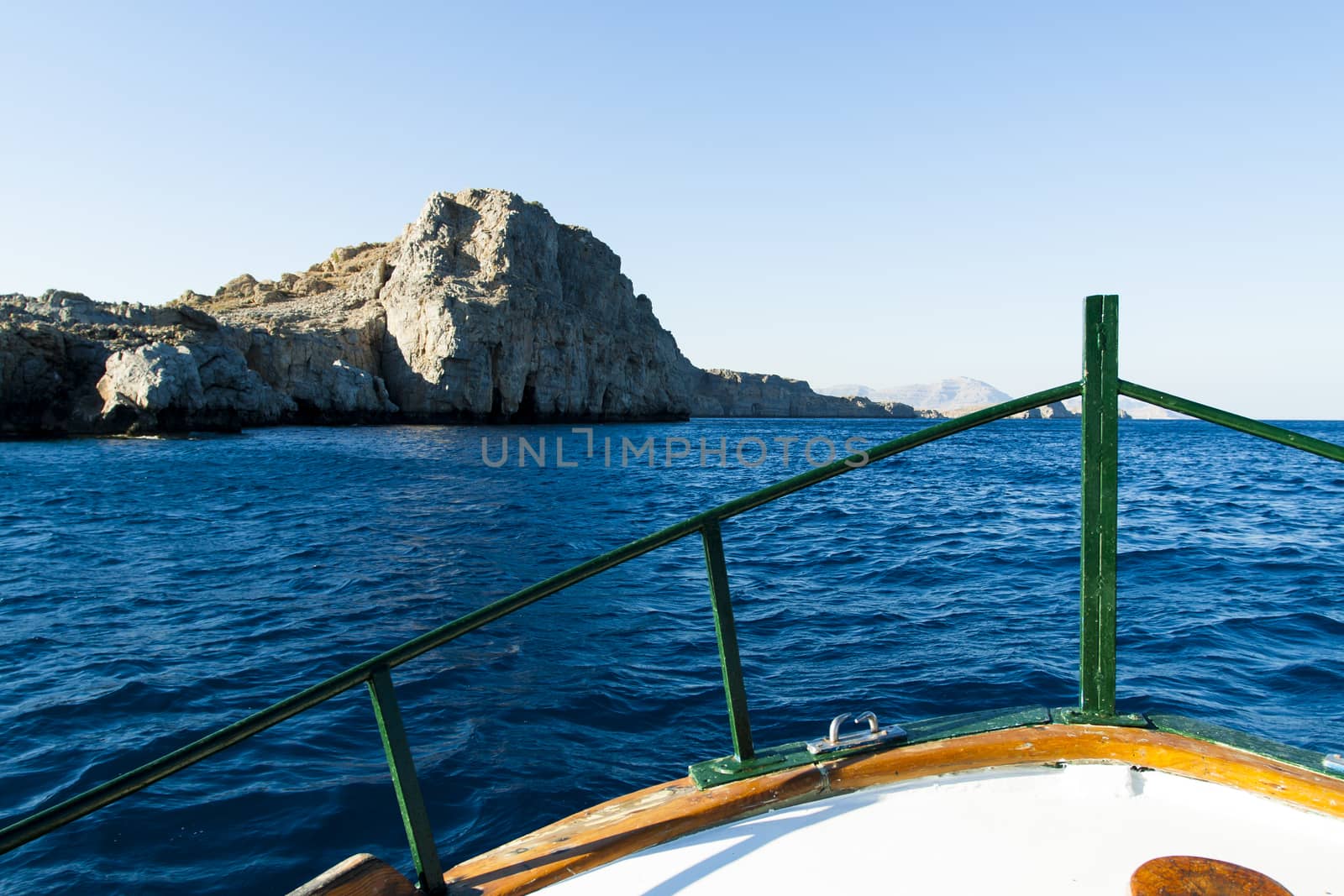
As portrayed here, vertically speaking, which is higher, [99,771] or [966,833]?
[966,833]

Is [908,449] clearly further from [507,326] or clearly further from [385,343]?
[385,343]

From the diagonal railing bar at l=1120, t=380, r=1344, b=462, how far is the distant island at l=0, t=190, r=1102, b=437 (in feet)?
163

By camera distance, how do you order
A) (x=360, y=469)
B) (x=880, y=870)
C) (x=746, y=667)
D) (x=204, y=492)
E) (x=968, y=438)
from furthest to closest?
(x=968, y=438) < (x=360, y=469) < (x=204, y=492) < (x=746, y=667) < (x=880, y=870)

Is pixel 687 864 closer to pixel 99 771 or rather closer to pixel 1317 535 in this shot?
pixel 99 771

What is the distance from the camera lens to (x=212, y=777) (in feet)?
18.2

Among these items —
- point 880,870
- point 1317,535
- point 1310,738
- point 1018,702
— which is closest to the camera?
point 880,870

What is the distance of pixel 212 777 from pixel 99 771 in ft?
3.22

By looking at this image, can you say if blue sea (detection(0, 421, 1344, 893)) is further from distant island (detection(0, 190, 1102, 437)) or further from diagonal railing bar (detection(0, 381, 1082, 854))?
distant island (detection(0, 190, 1102, 437))

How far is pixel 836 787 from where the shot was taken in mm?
2193

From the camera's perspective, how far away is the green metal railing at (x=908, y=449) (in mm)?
1900

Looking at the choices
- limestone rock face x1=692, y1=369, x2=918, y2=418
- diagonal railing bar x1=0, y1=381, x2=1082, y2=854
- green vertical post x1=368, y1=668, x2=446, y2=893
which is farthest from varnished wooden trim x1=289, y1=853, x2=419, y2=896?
limestone rock face x1=692, y1=369, x2=918, y2=418

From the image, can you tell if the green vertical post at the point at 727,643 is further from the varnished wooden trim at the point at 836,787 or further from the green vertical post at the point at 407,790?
the green vertical post at the point at 407,790

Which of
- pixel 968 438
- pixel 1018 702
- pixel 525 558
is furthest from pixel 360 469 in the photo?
pixel 968 438

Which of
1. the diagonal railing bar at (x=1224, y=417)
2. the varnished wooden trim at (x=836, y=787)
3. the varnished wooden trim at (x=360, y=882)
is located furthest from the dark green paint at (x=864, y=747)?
the diagonal railing bar at (x=1224, y=417)
